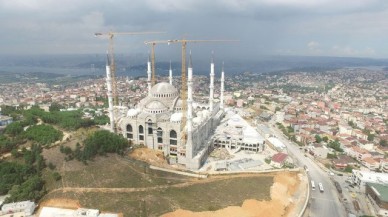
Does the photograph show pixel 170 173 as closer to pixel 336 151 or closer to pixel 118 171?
pixel 118 171

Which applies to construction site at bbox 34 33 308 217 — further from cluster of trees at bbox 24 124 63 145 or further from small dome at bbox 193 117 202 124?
cluster of trees at bbox 24 124 63 145

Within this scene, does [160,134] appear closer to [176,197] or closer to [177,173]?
[177,173]

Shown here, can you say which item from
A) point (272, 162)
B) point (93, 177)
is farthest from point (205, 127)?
point (93, 177)

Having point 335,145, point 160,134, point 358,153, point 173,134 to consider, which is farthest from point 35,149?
point 358,153

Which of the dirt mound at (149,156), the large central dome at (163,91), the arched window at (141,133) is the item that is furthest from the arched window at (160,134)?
the large central dome at (163,91)

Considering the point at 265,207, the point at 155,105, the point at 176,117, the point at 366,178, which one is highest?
the point at 155,105

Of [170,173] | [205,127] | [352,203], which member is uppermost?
[205,127]
